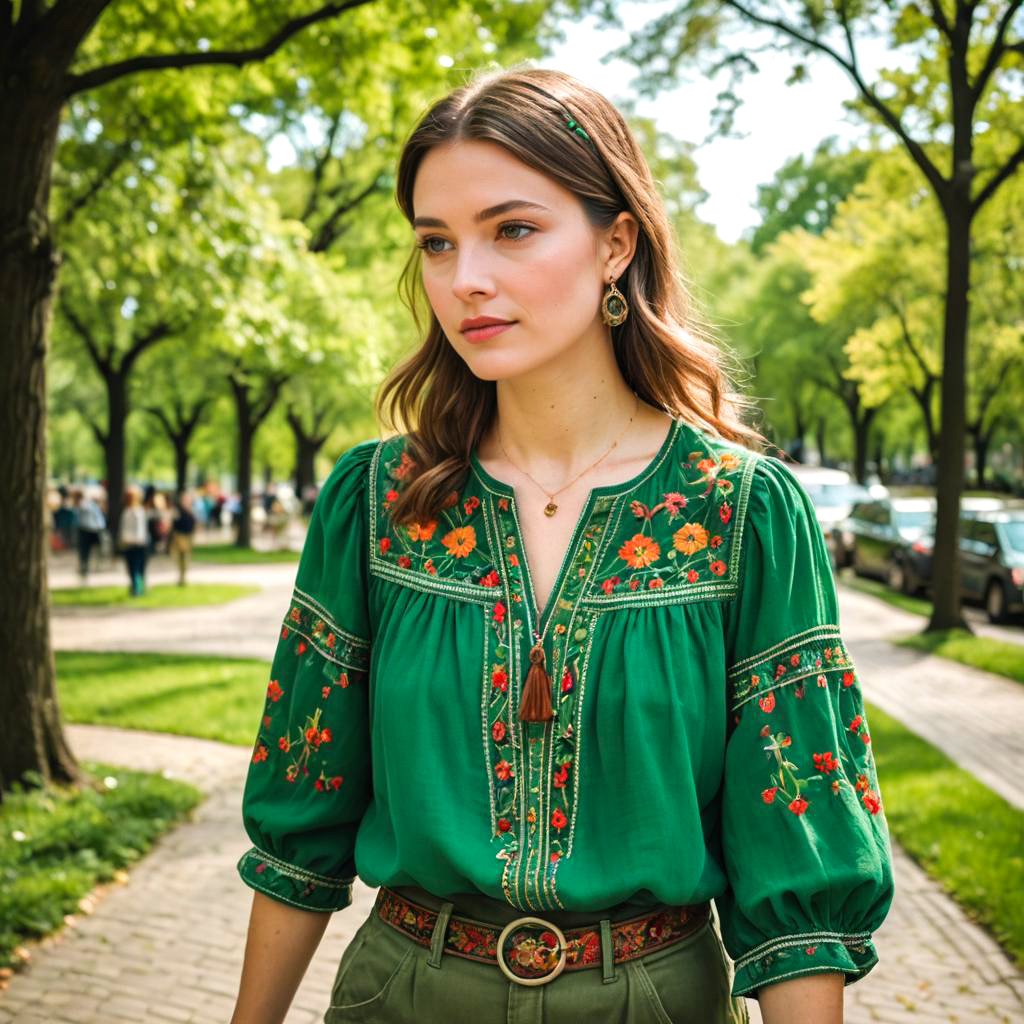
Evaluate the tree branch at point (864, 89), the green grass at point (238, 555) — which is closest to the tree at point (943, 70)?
the tree branch at point (864, 89)

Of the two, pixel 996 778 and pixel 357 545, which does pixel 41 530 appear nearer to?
pixel 357 545

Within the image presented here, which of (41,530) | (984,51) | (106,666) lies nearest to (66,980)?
(41,530)

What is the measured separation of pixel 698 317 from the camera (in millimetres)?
2244

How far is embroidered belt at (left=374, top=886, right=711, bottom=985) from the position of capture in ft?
5.93

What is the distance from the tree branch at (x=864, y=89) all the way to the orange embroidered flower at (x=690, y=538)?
45.7 ft

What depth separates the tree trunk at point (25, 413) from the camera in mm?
6547

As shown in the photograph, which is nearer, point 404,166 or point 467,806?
point 467,806

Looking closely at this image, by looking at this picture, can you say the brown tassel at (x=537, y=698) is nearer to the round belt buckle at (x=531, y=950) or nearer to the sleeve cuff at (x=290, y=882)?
the round belt buckle at (x=531, y=950)

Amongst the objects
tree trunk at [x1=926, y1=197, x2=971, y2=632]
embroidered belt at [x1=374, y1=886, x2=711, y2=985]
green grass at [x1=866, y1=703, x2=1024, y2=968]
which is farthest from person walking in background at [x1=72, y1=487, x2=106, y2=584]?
embroidered belt at [x1=374, y1=886, x2=711, y2=985]

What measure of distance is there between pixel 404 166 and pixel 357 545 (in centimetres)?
64

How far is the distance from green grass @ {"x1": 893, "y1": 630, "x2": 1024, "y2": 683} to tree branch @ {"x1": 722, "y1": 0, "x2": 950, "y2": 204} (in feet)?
17.1

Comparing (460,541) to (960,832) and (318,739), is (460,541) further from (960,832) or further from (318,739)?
(960,832)

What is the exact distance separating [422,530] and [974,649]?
12883 mm

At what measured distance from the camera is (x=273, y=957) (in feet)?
6.55
